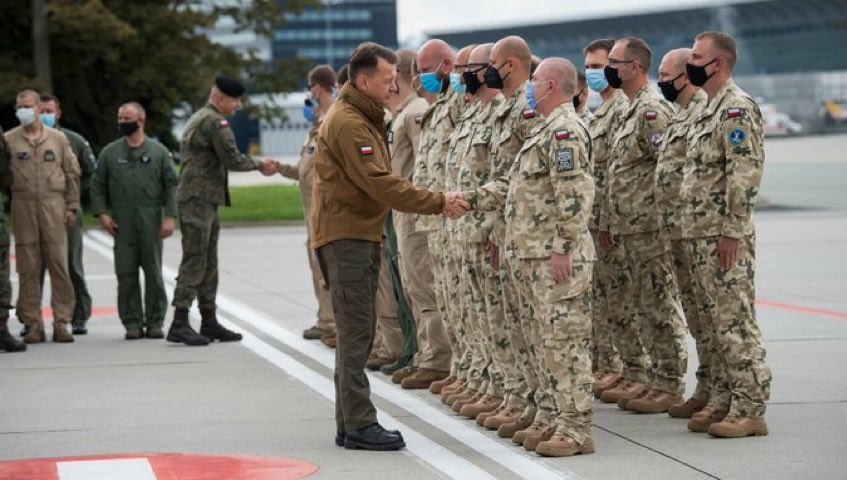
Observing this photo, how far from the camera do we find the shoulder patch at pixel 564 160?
27.3 ft

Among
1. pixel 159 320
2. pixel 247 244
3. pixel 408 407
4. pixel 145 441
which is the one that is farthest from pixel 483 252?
pixel 247 244

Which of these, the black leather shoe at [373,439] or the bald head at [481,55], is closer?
the black leather shoe at [373,439]

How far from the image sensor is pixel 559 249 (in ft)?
27.4

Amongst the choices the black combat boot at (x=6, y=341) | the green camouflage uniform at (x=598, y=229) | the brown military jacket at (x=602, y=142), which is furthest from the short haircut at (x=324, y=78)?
the brown military jacket at (x=602, y=142)

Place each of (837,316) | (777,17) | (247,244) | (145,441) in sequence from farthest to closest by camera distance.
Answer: (777,17) → (247,244) → (837,316) → (145,441)

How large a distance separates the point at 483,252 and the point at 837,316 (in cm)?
669

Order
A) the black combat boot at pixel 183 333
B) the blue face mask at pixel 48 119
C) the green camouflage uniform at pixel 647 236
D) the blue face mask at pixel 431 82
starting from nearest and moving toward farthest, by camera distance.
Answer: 1. the green camouflage uniform at pixel 647 236
2. the blue face mask at pixel 431 82
3. the black combat boot at pixel 183 333
4. the blue face mask at pixel 48 119

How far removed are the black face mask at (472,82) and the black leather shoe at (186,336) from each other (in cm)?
513

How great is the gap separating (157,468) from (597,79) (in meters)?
3.87

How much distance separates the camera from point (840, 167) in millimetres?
52781

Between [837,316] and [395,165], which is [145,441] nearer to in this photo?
[395,165]

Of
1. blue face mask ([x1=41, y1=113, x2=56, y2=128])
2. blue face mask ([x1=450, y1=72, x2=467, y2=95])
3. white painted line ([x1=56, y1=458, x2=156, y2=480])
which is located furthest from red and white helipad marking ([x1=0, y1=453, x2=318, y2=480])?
blue face mask ([x1=41, y1=113, x2=56, y2=128])

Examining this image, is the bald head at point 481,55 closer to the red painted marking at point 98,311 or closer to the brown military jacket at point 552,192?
the brown military jacket at point 552,192

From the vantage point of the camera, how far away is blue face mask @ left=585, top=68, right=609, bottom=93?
1028cm
